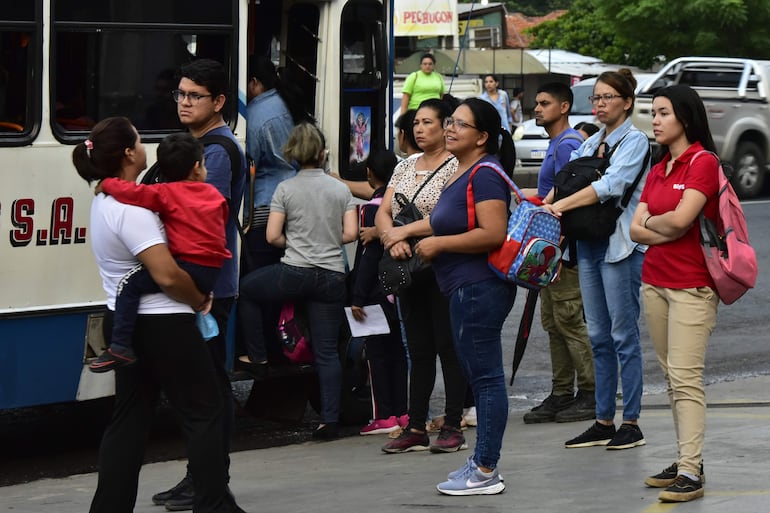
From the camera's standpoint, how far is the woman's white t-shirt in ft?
17.8

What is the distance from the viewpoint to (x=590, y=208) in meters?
7.31

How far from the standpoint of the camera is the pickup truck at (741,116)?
21.2 metres

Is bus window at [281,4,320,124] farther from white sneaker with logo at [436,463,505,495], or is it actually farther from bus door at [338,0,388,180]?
white sneaker with logo at [436,463,505,495]

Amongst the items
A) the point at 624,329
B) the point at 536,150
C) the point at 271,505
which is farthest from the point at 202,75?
the point at 536,150

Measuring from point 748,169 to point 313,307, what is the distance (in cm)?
1445

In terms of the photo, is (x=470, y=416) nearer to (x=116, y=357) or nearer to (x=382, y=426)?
(x=382, y=426)

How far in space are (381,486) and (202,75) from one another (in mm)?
2078

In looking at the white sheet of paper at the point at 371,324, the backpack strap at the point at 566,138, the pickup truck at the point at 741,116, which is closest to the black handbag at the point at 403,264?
the white sheet of paper at the point at 371,324

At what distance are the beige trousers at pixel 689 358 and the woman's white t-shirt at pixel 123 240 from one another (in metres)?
2.07

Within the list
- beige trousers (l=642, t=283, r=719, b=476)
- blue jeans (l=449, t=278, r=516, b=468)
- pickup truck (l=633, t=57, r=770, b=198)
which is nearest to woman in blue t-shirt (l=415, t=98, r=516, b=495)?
blue jeans (l=449, t=278, r=516, b=468)

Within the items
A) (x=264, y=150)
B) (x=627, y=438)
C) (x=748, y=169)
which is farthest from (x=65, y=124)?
(x=748, y=169)

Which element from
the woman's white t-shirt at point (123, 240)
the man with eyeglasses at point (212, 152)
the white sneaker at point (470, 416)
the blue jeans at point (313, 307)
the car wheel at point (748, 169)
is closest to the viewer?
the woman's white t-shirt at point (123, 240)

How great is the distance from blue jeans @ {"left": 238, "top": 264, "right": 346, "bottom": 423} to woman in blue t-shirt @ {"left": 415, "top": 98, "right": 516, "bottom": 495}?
5.63ft

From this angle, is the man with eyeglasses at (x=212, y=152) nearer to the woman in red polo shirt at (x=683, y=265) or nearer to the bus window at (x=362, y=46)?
the woman in red polo shirt at (x=683, y=265)
